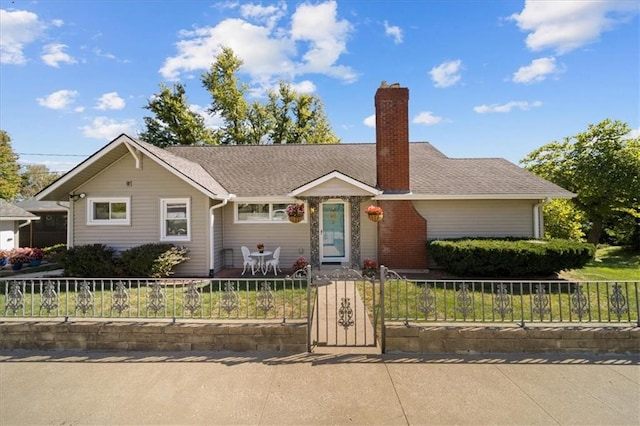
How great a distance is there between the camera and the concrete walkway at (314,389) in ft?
11.9

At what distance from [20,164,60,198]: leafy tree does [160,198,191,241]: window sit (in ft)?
176

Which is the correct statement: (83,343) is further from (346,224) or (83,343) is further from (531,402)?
(346,224)

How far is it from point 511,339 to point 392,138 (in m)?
8.44

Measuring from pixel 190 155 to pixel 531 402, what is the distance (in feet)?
52.3

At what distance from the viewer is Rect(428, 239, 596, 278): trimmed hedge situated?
31.2 feet

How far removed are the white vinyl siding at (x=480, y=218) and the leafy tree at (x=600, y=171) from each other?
11.9 m

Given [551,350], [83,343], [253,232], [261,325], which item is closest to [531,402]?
[551,350]

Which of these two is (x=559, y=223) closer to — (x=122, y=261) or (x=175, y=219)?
(x=175, y=219)

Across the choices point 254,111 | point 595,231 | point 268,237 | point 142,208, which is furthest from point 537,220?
point 254,111

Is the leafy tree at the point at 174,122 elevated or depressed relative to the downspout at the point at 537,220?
elevated

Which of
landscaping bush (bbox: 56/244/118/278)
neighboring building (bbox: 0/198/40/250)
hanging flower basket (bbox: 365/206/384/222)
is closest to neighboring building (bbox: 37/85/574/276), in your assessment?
hanging flower basket (bbox: 365/206/384/222)

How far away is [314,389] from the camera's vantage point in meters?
4.14

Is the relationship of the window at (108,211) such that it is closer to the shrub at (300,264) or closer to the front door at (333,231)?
the shrub at (300,264)

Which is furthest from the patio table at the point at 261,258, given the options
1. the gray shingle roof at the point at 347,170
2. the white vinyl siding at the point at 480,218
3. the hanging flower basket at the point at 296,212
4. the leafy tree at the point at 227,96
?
the leafy tree at the point at 227,96
